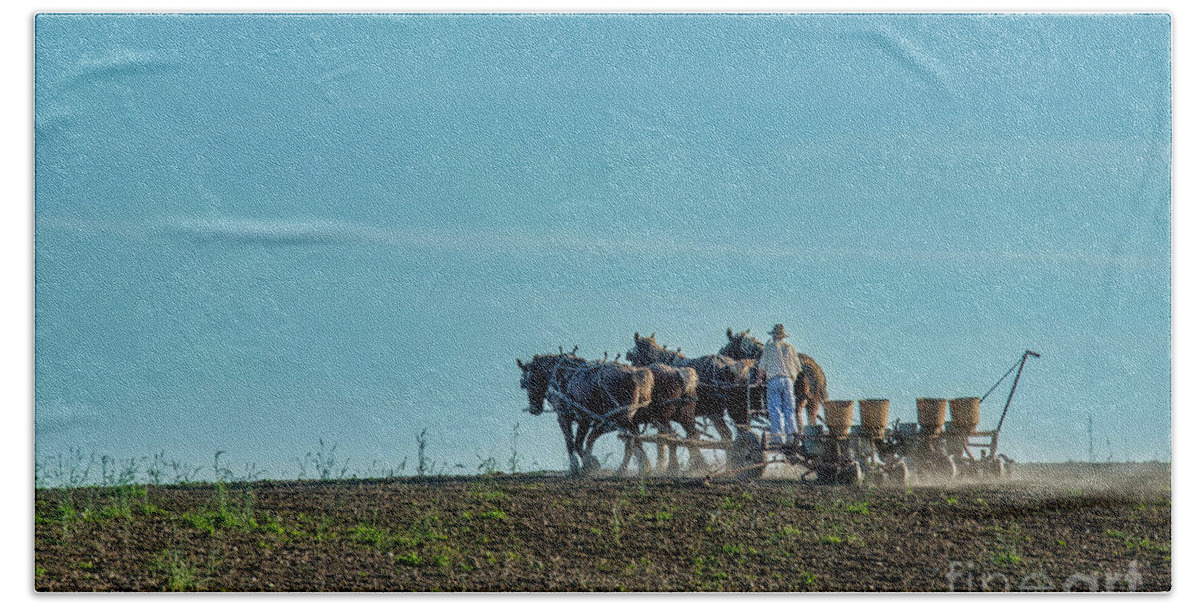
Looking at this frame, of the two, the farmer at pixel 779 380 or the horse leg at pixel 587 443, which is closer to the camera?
the farmer at pixel 779 380

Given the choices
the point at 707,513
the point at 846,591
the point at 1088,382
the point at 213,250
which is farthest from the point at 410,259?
the point at 1088,382

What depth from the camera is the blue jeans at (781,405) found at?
13242mm

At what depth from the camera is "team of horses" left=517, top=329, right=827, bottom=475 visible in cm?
1318

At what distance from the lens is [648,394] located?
14.3 metres

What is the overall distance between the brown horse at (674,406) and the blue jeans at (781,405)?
76 cm

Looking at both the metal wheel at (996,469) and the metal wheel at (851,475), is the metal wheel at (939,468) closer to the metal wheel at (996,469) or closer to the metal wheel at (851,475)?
the metal wheel at (996,469)

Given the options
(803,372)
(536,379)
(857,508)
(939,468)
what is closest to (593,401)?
(536,379)

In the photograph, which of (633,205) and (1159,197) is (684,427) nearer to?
(633,205)

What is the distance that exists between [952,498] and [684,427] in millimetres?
2892

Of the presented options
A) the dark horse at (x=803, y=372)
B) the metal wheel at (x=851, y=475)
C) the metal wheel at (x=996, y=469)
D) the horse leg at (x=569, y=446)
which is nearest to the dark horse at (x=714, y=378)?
the dark horse at (x=803, y=372)

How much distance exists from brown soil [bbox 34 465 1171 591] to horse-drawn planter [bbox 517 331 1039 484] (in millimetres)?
585

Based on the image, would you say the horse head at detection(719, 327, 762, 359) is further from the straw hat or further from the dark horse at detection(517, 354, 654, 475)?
the dark horse at detection(517, 354, 654, 475)

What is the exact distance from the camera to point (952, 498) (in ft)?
41.4

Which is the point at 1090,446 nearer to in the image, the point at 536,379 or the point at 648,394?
the point at 648,394
